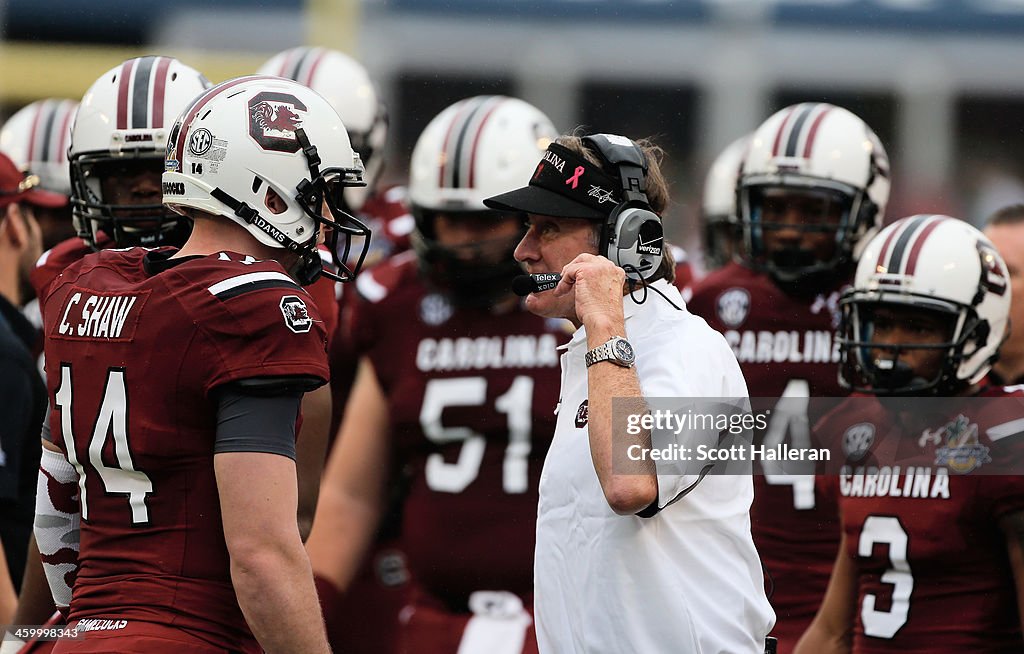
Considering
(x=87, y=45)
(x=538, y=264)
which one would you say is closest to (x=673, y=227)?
(x=87, y=45)

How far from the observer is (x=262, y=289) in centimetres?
260

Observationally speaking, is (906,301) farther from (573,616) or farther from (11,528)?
(11,528)

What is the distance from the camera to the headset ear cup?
9.80ft

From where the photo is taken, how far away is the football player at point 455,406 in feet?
15.0

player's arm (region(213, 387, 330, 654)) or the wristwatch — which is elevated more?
the wristwatch

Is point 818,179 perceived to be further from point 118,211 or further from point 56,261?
point 56,261

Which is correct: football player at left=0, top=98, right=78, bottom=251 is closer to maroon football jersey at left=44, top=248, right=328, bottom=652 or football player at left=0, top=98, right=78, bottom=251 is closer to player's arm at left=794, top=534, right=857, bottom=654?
maroon football jersey at left=44, top=248, right=328, bottom=652

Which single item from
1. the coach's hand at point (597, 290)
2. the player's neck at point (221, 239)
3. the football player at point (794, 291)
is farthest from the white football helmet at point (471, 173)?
the player's neck at point (221, 239)

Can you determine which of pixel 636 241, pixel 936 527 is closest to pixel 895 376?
pixel 936 527

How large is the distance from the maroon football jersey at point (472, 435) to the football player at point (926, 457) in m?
0.95

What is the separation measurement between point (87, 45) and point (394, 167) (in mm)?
2807

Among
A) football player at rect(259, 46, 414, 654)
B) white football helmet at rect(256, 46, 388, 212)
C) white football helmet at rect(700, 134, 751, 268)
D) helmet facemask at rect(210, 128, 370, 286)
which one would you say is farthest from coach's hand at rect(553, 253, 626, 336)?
white football helmet at rect(700, 134, 751, 268)

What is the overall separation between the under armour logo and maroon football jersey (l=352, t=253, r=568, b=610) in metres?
A: 1.56

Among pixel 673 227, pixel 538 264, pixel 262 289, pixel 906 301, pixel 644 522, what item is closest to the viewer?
pixel 262 289
